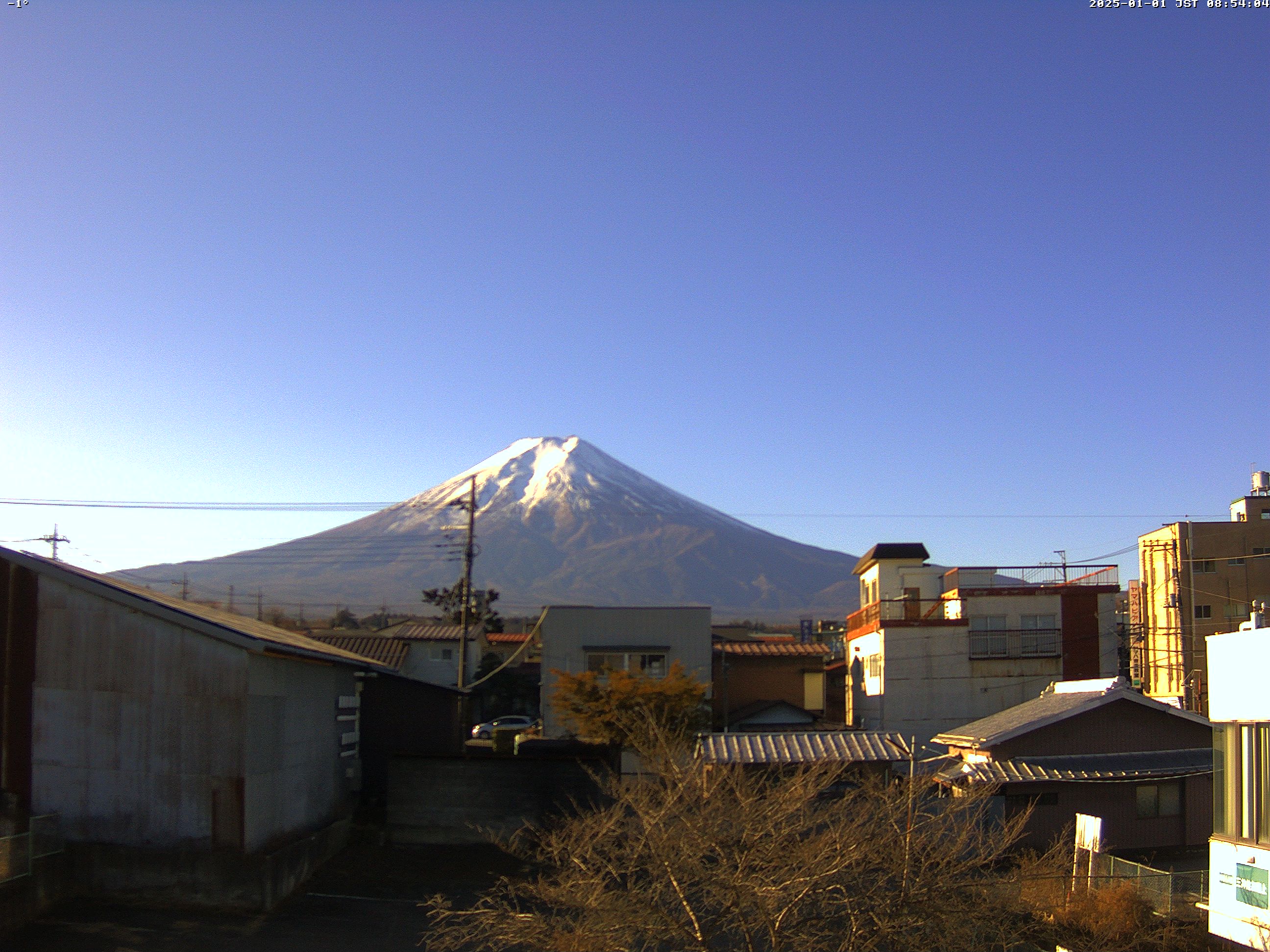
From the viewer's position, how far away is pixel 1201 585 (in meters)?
37.4

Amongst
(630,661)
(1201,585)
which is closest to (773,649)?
(630,661)

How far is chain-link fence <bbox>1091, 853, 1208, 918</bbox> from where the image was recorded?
510 inches

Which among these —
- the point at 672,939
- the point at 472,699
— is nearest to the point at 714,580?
the point at 472,699

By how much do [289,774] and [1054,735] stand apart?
1402cm

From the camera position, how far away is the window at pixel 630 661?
118 feet

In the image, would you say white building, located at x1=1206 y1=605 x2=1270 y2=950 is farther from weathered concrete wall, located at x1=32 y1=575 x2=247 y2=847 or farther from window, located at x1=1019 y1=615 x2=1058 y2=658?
window, located at x1=1019 y1=615 x2=1058 y2=658

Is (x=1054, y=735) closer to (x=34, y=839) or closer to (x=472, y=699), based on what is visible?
(x=34, y=839)

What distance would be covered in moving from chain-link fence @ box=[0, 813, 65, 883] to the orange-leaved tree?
1260cm

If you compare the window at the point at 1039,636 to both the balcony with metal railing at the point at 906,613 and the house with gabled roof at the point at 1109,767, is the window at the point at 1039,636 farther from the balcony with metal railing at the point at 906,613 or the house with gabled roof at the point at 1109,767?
the house with gabled roof at the point at 1109,767

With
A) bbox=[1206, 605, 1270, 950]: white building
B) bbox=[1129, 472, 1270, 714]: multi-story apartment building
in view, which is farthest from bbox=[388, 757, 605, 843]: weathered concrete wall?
bbox=[1129, 472, 1270, 714]: multi-story apartment building

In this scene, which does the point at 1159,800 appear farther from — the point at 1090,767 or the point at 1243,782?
the point at 1243,782

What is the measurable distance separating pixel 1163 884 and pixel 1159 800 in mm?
6723

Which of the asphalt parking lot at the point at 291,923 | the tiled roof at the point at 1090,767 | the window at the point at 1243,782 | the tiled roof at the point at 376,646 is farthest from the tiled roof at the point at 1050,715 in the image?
the tiled roof at the point at 376,646

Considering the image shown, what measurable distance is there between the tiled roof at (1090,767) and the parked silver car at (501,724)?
2412 cm
